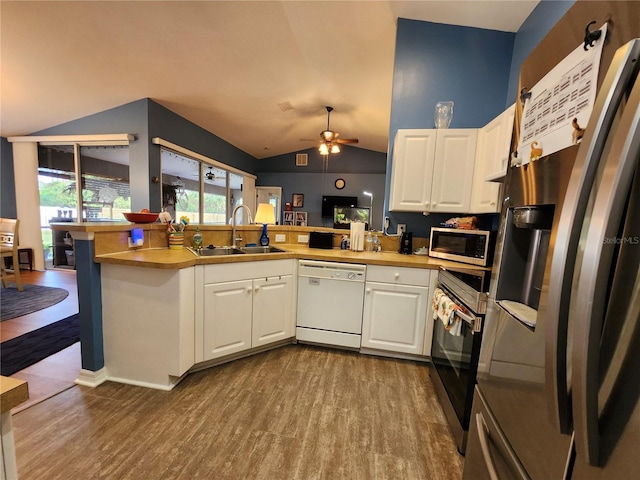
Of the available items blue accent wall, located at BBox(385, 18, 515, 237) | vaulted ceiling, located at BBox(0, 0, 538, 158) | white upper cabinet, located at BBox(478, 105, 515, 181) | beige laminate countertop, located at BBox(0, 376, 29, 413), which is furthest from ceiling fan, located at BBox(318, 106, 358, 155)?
beige laminate countertop, located at BBox(0, 376, 29, 413)

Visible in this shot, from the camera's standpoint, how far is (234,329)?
2.07m

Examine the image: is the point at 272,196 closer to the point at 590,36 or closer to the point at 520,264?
the point at 520,264

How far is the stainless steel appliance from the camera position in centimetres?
130

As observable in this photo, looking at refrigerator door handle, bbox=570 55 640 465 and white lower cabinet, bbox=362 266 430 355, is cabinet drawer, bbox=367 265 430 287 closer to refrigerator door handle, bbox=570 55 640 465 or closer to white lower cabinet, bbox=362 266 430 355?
white lower cabinet, bbox=362 266 430 355

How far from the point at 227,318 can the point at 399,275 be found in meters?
1.39

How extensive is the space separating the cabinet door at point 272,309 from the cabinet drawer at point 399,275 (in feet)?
2.34

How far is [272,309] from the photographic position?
2.26m

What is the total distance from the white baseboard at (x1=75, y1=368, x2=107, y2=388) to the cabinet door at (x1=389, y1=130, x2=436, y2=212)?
8.70 ft

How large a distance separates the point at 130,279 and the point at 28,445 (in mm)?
907

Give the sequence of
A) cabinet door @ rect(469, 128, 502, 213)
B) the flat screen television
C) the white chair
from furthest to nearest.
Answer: the flat screen television → the white chair → cabinet door @ rect(469, 128, 502, 213)

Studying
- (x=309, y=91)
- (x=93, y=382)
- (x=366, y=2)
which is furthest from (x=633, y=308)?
(x=309, y=91)

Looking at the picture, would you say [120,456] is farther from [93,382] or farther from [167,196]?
[167,196]

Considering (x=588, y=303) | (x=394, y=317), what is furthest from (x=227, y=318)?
(x=588, y=303)

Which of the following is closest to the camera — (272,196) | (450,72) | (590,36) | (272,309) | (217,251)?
(590,36)
